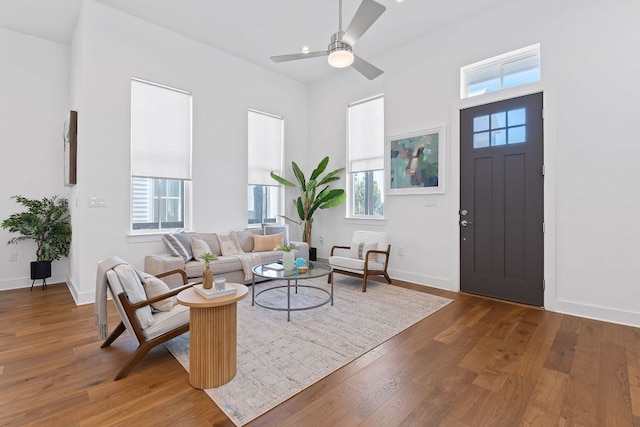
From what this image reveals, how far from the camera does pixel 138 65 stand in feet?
14.4

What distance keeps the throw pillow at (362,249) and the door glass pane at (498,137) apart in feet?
7.26

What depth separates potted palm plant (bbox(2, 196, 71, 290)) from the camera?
14.3 ft

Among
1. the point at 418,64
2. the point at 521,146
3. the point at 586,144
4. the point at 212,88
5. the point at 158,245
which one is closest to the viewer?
the point at 586,144

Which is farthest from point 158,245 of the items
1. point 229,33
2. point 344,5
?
point 344,5

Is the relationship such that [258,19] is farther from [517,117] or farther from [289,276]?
[517,117]

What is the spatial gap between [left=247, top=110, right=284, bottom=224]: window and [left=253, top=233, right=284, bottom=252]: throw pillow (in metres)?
0.78

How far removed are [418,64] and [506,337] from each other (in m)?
4.14

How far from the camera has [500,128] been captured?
404cm

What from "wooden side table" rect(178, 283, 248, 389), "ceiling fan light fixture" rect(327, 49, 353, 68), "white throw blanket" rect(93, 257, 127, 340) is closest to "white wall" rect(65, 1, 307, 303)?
"white throw blanket" rect(93, 257, 127, 340)

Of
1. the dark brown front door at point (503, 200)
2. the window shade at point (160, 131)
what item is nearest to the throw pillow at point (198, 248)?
the window shade at point (160, 131)

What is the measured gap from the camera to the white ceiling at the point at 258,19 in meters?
4.02

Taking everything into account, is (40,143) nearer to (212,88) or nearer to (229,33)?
(212,88)

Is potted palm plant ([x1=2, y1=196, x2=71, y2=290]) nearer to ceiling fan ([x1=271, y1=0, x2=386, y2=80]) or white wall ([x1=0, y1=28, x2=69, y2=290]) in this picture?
white wall ([x1=0, y1=28, x2=69, y2=290])

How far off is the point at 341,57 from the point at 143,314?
293 centimetres
